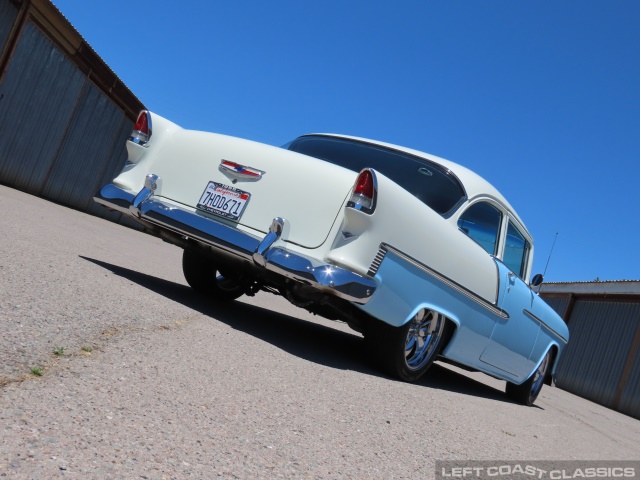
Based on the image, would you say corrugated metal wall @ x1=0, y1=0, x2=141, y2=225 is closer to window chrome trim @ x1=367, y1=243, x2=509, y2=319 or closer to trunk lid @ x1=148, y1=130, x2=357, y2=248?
trunk lid @ x1=148, y1=130, x2=357, y2=248

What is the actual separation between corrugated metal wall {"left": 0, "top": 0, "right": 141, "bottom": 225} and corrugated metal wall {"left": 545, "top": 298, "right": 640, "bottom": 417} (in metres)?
13.0

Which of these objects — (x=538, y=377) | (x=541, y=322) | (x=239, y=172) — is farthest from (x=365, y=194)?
(x=538, y=377)

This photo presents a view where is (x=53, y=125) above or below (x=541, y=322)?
above

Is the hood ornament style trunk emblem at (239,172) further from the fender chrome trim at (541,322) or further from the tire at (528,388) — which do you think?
the tire at (528,388)

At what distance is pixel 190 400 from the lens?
8.78 ft

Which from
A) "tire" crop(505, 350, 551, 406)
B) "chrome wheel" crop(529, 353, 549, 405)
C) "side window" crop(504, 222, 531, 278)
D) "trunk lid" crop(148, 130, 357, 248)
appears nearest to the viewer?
"trunk lid" crop(148, 130, 357, 248)

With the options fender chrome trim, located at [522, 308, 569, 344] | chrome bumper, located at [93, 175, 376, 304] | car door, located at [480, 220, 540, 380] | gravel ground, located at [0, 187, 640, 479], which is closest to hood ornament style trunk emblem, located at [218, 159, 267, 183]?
chrome bumper, located at [93, 175, 376, 304]

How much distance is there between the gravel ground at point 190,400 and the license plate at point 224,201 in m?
0.71

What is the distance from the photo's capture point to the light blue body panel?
4375 mm

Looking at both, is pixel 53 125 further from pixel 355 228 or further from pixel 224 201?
pixel 355 228

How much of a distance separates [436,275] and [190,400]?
2434 mm

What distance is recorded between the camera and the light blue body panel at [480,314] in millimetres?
4375

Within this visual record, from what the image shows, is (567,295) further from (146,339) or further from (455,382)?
(146,339)

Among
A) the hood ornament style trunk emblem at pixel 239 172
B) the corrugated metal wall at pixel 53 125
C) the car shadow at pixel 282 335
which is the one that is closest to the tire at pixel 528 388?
the car shadow at pixel 282 335
